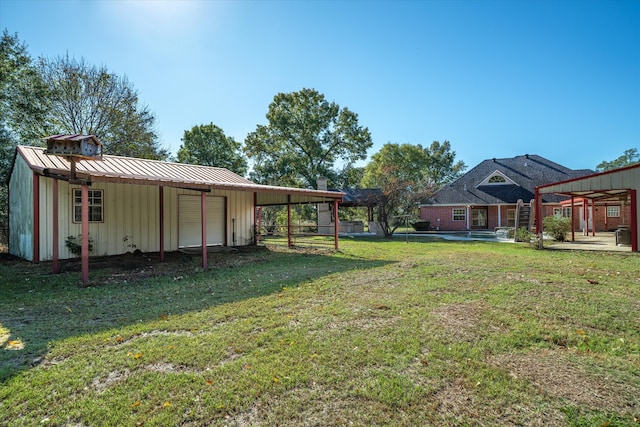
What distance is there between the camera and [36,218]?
8906mm

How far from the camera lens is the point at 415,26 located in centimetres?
1128

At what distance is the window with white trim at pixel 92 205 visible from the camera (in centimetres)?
961

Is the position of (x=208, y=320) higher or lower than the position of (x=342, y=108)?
lower

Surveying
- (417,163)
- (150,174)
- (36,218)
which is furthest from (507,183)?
(36,218)

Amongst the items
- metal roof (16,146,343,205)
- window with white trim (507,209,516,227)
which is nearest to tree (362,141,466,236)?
window with white trim (507,209,516,227)

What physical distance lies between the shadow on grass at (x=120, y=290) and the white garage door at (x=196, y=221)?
168cm

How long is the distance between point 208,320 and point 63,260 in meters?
7.45

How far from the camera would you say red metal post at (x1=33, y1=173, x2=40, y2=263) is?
8844 mm

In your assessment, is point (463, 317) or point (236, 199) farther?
point (236, 199)

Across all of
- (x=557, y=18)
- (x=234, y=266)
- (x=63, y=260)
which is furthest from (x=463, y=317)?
(x=557, y=18)

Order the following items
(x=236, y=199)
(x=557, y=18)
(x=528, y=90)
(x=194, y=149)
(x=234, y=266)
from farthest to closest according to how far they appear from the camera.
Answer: (x=194, y=149) < (x=528, y=90) < (x=236, y=199) < (x=557, y=18) < (x=234, y=266)

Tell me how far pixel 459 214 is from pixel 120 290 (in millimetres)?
23766

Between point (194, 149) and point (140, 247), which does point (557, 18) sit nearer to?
point (140, 247)

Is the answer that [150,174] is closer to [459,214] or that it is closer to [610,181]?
[610,181]
